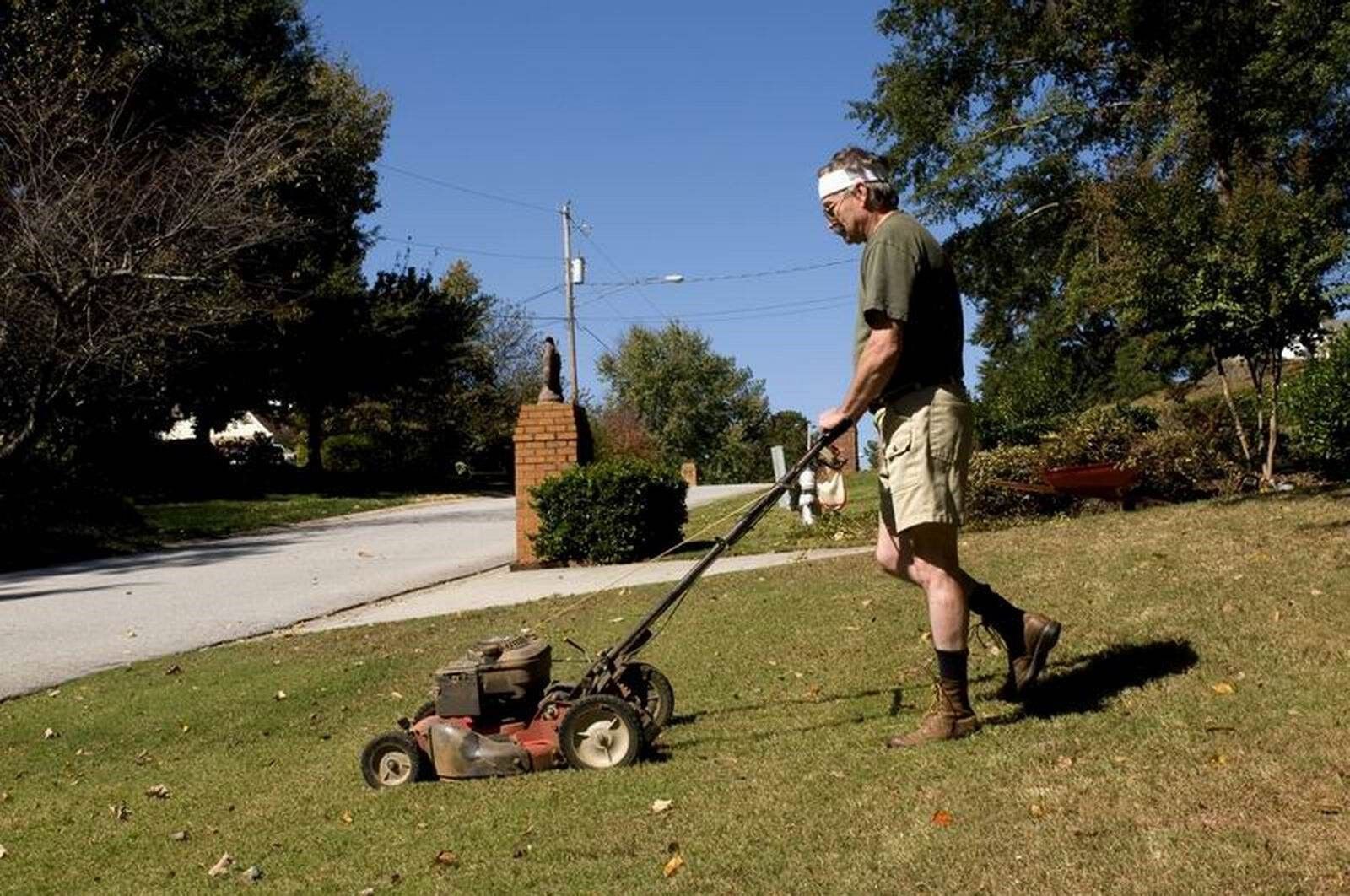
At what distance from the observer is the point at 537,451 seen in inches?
583

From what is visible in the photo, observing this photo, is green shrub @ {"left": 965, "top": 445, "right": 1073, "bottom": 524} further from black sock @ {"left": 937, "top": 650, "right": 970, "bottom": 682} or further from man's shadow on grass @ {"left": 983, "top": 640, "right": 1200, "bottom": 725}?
black sock @ {"left": 937, "top": 650, "right": 970, "bottom": 682}

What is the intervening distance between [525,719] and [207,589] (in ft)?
33.9

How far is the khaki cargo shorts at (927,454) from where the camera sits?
476 cm

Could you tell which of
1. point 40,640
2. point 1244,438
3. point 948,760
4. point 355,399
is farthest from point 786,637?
point 355,399

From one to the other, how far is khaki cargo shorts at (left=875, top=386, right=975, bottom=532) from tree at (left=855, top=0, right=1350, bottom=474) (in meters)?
9.40

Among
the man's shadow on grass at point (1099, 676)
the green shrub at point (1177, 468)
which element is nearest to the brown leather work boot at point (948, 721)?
the man's shadow on grass at point (1099, 676)

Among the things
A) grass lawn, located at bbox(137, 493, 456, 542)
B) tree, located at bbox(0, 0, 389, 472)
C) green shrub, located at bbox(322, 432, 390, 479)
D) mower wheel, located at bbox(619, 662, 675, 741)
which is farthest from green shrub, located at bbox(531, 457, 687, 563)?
green shrub, located at bbox(322, 432, 390, 479)

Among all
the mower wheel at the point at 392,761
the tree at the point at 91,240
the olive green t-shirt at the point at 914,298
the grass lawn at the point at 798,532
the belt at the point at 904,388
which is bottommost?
the mower wheel at the point at 392,761

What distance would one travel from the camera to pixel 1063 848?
354 centimetres

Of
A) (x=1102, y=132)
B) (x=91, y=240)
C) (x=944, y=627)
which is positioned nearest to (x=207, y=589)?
(x=91, y=240)

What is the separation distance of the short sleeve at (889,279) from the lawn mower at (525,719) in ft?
1.85

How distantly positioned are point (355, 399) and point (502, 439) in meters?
6.46

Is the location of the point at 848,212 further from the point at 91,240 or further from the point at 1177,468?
the point at 91,240

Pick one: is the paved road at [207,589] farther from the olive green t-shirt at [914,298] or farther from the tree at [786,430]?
the tree at [786,430]
